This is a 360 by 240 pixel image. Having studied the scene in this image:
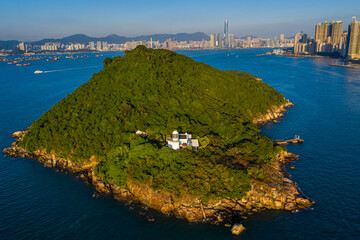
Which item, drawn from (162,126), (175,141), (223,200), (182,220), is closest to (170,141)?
(175,141)

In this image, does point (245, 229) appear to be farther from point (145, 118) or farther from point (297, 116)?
point (297, 116)

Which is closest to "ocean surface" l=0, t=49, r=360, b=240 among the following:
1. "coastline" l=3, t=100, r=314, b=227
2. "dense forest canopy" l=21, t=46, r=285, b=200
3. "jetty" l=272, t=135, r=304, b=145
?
"coastline" l=3, t=100, r=314, b=227

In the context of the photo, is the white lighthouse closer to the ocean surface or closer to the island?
the island

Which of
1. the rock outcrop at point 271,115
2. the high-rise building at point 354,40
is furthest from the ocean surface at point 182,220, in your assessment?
the high-rise building at point 354,40

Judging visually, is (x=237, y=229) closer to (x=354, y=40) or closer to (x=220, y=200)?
(x=220, y=200)

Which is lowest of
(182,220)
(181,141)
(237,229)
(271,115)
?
(182,220)

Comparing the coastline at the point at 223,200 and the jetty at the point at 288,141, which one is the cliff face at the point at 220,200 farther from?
the jetty at the point at 288,141
